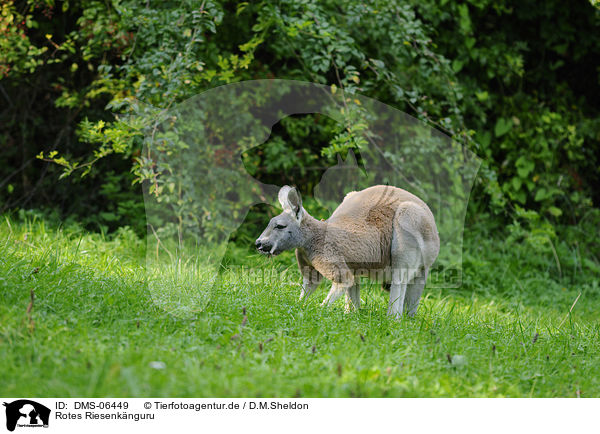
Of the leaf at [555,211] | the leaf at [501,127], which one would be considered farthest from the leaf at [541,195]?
the leaf at [501,127]

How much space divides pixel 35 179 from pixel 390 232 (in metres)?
6.02

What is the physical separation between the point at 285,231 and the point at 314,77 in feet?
11.6

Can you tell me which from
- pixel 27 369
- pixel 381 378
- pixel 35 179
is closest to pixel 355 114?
pixel 381 378

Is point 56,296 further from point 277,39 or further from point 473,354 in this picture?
point 277,39

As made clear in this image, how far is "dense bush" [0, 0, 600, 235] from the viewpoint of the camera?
250 inches

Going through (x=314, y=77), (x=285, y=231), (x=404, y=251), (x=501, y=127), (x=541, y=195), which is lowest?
(x=541, y=195)

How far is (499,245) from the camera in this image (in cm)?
857

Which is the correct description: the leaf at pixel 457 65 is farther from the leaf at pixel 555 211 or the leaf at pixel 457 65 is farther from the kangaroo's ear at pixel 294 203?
the kangaroo's ear at pixel 294 203

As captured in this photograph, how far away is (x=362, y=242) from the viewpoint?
14.6 feet

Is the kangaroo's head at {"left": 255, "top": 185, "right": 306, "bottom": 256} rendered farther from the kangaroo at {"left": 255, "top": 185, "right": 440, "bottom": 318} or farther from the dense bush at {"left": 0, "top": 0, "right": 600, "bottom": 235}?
the dense bush at {"left": 0, "top": 0, "right": 600, "bottom": 235}
